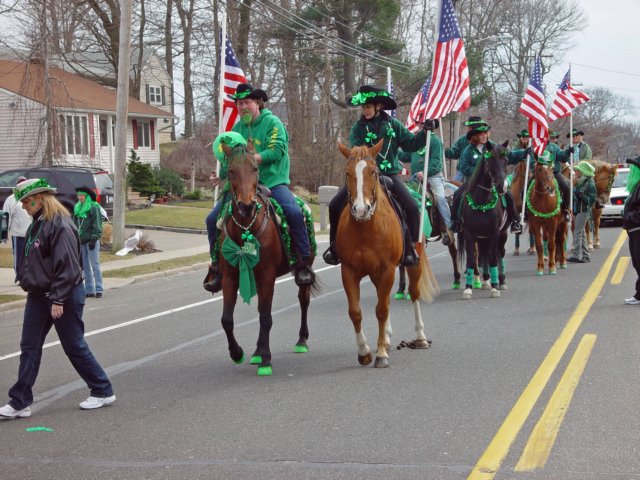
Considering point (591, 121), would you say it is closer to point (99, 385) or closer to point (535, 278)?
point (535, 278)

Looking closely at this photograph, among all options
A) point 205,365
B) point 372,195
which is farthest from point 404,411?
point 205,365

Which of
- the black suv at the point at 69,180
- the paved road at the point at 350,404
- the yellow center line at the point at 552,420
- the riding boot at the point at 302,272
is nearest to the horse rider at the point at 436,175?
the paved road at the point at 350,404

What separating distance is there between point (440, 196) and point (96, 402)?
26.0ft

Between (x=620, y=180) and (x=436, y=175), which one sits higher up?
(x=436, y=175)

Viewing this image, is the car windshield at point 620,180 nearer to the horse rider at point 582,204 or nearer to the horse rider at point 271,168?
the horse rider at point 582,204

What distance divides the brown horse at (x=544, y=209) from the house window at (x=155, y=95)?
180 ft

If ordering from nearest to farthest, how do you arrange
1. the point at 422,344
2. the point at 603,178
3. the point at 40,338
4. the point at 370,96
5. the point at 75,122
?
the point at 40,338
the point at 370,96
the point at 422,344
the point at 603,178
the point at 75,122

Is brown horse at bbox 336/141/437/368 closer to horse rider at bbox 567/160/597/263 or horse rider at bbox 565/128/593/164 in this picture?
horse rider at bbox 567/160/597/263

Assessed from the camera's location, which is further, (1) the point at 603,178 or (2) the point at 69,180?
(2) the point at 69,180

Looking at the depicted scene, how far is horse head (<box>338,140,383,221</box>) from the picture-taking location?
8.23 metres

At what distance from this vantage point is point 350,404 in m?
7.33

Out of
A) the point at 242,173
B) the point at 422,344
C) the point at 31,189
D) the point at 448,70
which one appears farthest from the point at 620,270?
the point at 31,189

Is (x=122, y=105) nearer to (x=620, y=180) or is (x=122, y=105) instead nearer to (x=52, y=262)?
(x=52, y=262)

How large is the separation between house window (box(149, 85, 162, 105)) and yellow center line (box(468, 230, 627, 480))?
2344 inches
